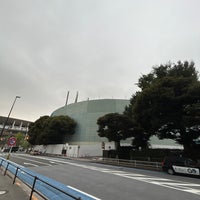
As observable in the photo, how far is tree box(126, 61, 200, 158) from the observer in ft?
53.3

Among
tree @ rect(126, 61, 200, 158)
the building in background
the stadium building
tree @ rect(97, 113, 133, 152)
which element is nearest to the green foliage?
the stadium building

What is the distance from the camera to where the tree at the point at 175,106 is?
53.3 feet

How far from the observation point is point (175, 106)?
18172 mm

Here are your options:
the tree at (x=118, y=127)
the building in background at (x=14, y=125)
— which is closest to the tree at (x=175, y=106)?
the tree at (x=118, y=127)

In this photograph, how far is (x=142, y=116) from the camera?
69.3ft

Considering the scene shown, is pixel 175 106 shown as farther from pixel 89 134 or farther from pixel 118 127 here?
pixel 89 134

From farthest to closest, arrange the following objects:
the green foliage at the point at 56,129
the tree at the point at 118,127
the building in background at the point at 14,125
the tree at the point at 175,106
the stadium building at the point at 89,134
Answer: the building in background at the point at 14,125 → the green foliage at the point at 56,129 → the stadium building at the point at 89,134 → the tree at the point at 118,127 → the tree at the point at 175,106

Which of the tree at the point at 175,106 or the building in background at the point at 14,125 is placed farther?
the building in background at the point at 14,125

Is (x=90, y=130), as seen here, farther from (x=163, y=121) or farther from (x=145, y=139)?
(x=163, y=121)

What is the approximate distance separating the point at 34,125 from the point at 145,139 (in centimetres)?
4372

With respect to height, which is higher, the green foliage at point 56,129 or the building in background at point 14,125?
the building in background at point 14,125

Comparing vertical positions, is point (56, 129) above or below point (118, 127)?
above

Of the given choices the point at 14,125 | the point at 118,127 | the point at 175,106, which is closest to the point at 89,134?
the point at 118,127

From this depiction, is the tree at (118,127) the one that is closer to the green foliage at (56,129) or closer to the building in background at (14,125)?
the green foliage at (56,129)
